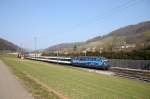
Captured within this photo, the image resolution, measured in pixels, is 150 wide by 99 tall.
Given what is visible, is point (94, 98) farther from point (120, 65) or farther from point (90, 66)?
point (90, 66)

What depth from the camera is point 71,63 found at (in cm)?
6056

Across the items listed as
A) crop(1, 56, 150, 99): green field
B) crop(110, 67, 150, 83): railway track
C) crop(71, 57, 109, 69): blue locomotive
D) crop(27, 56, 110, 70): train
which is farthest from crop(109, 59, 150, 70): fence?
crop(1, 56, 150, 99): green field

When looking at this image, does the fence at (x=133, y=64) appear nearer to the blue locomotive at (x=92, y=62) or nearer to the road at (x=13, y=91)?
the blue locomotive at (x=92, y=62)

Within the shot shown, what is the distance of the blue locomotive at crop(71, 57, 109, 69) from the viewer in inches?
1818

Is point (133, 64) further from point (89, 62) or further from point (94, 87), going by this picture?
point (94, 87)

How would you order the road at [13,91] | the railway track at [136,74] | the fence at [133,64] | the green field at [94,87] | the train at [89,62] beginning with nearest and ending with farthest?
the road at [13,91], the green field at [94,87], the railway track at [136,74], the fence at [133,64], the train at [89,62]

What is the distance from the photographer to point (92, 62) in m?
49.7

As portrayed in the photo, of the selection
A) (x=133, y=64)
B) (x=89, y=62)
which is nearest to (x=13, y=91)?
(x=133, y=64)

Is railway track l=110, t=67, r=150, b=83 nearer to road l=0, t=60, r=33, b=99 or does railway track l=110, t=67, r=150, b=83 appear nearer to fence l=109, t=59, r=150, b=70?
fence l=109, t=59, r=150, b=70

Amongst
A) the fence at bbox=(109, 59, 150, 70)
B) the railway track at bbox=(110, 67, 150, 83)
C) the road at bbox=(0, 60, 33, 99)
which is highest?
the fence at bbox=(109, 59, 150, 70)

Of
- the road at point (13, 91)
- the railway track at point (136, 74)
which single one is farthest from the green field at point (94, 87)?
the railway track at point (136, 74)

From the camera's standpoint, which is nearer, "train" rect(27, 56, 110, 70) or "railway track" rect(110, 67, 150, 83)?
"railway track" rect(110, 67, 150, 83)

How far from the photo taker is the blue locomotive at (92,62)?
46188 mm

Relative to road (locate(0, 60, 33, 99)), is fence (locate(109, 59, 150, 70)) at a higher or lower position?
higher
